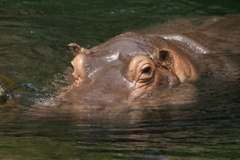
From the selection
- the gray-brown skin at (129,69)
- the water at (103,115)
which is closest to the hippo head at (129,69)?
the gray-brown skin at (129,69)

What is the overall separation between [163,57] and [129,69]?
57 centimetres

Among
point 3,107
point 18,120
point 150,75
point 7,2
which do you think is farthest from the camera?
point 7,2

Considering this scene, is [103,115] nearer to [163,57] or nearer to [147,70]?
[147,70]

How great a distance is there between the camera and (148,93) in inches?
178

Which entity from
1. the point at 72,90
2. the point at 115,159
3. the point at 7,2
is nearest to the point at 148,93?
the point at 72,90

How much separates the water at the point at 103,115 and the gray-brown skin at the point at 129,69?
0.71 ft

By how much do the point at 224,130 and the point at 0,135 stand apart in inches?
69.4

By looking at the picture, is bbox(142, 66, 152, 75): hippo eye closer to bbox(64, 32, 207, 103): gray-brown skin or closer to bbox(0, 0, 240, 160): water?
bbox(64, 32, 207, 103): gray-brown skin

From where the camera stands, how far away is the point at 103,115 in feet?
12.4

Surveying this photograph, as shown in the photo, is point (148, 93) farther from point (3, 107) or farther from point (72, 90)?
point (3, 107)

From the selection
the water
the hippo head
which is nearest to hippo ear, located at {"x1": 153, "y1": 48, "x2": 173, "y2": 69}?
the hippo head

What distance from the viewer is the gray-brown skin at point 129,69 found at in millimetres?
4387

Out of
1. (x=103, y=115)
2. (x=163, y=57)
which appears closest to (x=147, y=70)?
(x=163, y=57)

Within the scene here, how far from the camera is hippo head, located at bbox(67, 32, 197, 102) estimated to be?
14.4 feet
